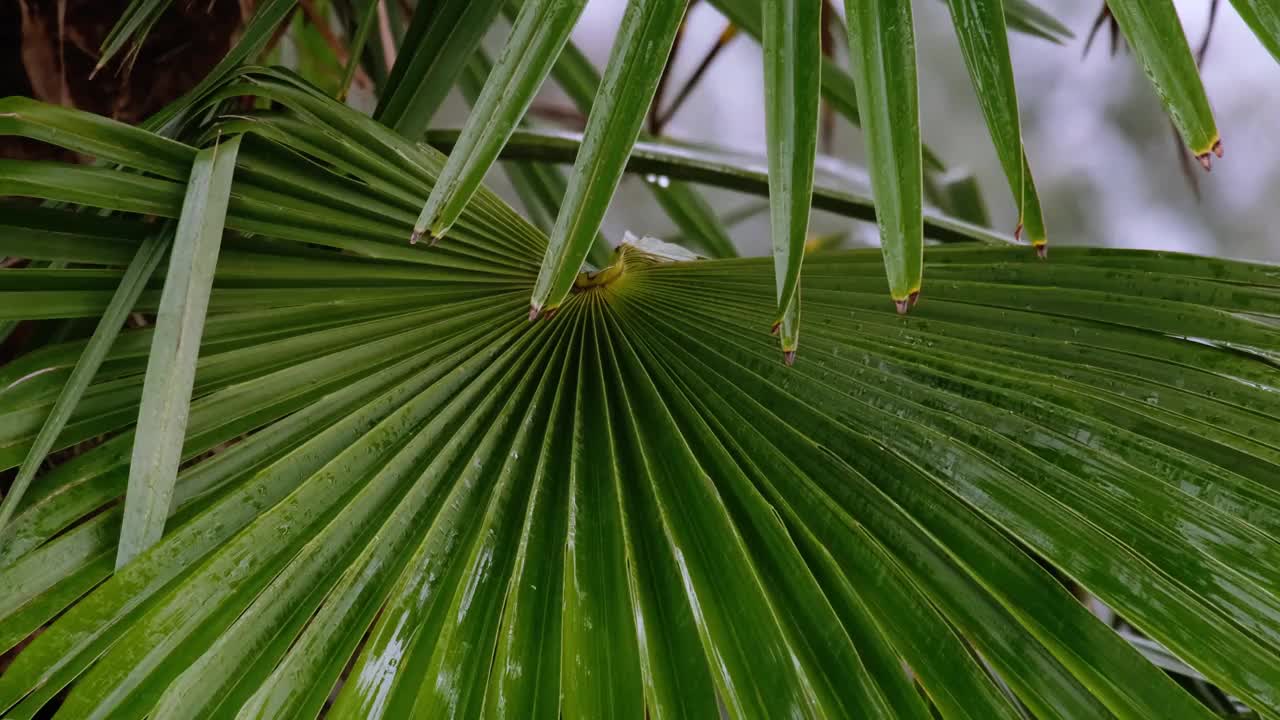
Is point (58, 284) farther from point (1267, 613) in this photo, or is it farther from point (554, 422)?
point (1267, 613)

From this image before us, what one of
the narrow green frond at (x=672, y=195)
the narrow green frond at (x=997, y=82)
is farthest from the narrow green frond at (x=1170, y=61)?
the narrow green frond at (x=672, y=195)

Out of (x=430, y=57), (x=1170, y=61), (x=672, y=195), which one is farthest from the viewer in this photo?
(x=672, y=195)

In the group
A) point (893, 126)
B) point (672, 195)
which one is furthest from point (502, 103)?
point (672, 195)

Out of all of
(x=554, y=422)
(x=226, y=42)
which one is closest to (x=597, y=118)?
(x=554, y=422)

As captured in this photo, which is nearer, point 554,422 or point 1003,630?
point 1003,630

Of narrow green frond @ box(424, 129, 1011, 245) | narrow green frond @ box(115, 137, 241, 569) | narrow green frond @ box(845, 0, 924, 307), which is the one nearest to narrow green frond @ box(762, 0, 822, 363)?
narrow green frond @ box(845, 0, 924, 307)

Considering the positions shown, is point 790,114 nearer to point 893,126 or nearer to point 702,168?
Result: point 893,126

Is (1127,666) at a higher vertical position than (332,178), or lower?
lower

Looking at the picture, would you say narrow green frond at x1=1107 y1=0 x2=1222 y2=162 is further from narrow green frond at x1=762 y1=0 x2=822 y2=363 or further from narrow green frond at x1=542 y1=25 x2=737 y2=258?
narrow green frond at x1=542 y1=25 x2=737 y2=258

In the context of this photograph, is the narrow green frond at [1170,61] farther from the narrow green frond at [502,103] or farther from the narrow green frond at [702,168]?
the narrow green frond at [702,168]
